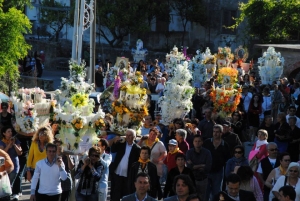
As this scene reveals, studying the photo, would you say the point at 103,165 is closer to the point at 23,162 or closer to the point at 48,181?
the point at 48,181

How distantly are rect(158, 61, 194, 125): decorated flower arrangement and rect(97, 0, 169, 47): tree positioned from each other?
24.5m

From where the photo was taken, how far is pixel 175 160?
15.1 metres

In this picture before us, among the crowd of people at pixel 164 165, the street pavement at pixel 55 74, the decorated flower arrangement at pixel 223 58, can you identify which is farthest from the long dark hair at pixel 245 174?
the street pavement at pixel 55 74

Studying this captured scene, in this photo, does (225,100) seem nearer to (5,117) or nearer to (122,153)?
(5,117)

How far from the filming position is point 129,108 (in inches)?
730

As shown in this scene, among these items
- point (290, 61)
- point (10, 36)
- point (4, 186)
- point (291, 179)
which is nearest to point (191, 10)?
point (290, 61)

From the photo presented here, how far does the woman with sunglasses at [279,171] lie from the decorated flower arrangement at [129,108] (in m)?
4.91

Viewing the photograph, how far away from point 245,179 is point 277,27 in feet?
100.0

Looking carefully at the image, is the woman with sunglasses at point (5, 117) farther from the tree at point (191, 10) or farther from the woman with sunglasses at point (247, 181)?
the tree at point (191, 10)

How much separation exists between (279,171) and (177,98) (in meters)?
8.61

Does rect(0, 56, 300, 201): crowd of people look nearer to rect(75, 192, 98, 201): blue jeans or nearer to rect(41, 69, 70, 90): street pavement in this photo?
rect(75, 192, 98, 201): blue jeans

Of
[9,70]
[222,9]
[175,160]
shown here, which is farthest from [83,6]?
[222,9]

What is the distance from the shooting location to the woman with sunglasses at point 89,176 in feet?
46.1

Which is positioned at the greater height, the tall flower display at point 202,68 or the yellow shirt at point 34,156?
the tall flower display at point 202,68
